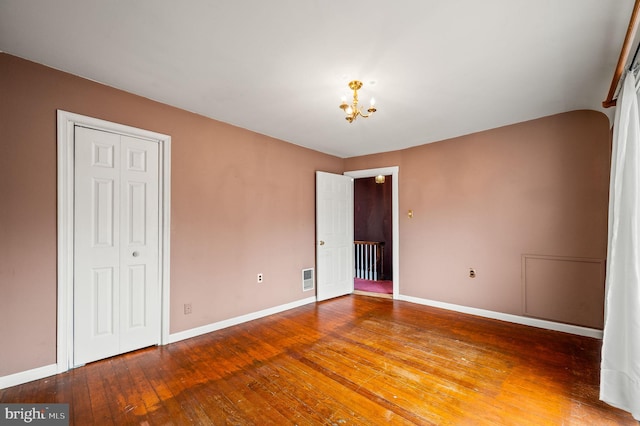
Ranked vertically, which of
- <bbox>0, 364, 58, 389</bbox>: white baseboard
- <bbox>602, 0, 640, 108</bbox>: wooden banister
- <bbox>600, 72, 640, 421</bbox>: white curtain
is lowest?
<bbox>0, 364, 58, 389</bbox>: white baseboard

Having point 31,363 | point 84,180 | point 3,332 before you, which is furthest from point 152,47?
point 31,363

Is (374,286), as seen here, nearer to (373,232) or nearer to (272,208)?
(373,232)

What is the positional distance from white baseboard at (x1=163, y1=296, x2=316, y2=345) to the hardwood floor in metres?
0.08

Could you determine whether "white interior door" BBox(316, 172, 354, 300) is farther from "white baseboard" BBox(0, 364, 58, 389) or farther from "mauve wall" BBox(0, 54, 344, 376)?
"white baseboard" BBox(0, 364, 58, 389)

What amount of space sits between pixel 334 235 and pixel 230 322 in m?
2.22

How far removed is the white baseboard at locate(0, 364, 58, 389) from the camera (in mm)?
2100

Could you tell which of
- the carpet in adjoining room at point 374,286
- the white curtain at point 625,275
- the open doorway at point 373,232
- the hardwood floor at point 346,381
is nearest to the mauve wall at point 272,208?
the hardwood floor at point 346,381

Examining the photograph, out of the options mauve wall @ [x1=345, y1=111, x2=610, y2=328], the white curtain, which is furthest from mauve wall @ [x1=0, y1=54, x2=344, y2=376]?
the white curtain

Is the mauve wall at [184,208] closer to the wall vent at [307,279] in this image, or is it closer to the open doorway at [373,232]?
the wall vent at [307,279]

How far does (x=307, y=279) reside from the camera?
14.7 ft

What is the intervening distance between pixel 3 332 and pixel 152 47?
2417 millimetres

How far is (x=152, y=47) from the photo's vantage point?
1.99 m

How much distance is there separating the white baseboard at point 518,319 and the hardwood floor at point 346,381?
0.35 ft

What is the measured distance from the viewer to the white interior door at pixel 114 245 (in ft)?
8.06
